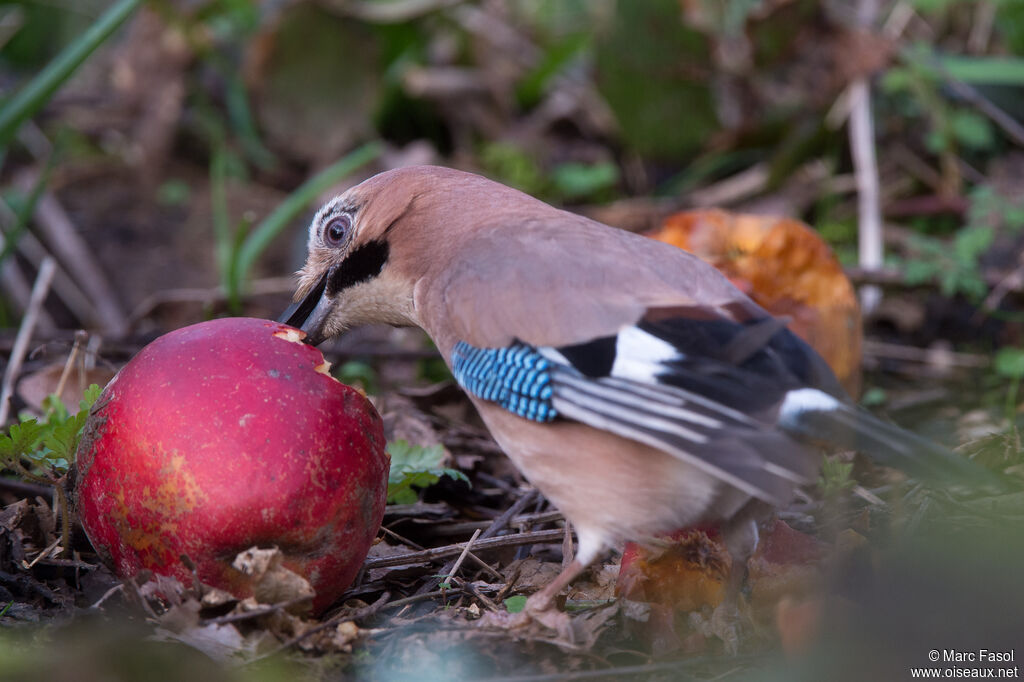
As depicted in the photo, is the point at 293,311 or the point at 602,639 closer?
the point at 602,639

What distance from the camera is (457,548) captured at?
303cm

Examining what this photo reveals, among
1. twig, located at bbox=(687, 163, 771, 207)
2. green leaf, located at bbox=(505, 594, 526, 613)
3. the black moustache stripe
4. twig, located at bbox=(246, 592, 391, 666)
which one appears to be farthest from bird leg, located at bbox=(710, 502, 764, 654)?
twig, located at bbox=(687, 163, 771, 207)

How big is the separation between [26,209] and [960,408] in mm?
4112

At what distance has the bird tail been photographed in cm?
227

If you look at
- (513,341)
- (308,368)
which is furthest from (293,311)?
(513,341)

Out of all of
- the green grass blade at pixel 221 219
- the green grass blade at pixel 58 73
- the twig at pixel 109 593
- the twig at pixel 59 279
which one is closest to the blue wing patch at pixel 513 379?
the twig at pixel 109 593

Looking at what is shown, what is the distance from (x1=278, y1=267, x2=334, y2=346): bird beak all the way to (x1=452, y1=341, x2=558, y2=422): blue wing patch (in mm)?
668

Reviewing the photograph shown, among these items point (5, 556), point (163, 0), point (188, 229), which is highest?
point (163, 0)

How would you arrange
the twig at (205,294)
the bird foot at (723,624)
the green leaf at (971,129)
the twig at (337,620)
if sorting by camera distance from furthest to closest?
the green leaf at (971,129) < the twig at (205,294) < the bird foot at (723,624) < the twig at (337,620)

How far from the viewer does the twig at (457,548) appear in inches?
119

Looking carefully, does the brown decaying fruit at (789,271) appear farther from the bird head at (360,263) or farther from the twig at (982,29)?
the twig at (982,29)

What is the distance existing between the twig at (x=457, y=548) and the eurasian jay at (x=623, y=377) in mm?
394

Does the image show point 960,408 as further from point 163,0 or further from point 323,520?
point 163,0

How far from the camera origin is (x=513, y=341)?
8.84ft
